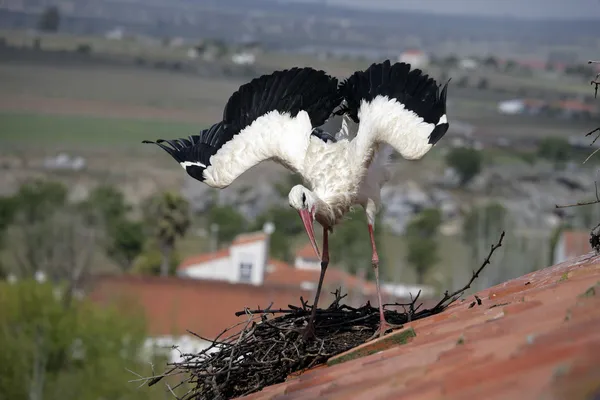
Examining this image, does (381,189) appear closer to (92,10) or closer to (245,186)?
(245,186)

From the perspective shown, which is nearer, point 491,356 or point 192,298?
point 491,356

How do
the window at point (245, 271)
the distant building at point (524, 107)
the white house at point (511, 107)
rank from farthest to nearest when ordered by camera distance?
the white house at point (511, 107), the distant building at point (524, 107), the window at point (245, 271)

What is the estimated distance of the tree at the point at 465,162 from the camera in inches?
4358

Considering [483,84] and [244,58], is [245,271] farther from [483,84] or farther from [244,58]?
[483,84]

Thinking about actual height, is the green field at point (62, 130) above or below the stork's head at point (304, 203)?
below

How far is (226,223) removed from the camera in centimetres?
7862

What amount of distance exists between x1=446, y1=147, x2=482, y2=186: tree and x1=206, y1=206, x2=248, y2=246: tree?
34.9 metres

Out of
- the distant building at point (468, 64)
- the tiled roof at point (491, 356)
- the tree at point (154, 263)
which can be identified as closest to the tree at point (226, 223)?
the tree at point (154, 263)

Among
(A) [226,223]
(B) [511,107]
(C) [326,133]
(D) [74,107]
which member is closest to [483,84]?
(B) [511,107]

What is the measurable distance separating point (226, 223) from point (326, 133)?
233 ft

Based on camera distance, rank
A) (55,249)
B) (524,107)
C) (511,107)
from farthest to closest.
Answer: (511,107) → (524,107) → (55,249)

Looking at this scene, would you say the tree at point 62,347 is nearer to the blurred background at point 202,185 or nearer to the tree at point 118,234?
the blurred background at point 202,185

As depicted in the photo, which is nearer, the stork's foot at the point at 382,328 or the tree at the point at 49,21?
the stork's foot at the point at 382,328

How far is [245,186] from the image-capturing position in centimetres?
10731
